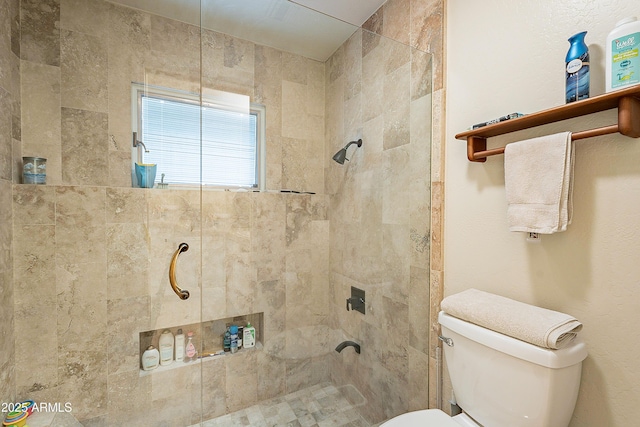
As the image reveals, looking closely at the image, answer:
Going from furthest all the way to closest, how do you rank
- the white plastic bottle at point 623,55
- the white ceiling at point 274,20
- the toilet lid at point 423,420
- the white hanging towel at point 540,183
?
the white ceiling at point 274,20 → the toilet lid at point 423,420 → the white hanging towel at point 540,183 → the white plastic bottle at point 623,55

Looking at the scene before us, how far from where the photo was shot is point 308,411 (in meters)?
1.38

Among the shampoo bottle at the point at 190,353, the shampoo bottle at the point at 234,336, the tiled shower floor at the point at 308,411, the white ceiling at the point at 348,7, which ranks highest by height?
the white ceiling at the point at 348,7

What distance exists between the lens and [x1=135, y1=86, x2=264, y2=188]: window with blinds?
1.23m

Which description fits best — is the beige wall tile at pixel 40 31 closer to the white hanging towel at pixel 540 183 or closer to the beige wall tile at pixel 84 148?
the beige wall tile at pixel 84 148

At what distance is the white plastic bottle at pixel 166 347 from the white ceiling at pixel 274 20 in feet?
5.65

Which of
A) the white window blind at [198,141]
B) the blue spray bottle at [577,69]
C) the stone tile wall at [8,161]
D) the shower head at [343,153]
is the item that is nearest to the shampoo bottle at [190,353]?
the stone tile wall at [8,161]

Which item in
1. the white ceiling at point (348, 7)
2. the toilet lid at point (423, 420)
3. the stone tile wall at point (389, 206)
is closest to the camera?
the toilet lid at point (423, 420)

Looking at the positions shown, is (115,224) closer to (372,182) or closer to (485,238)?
(372,182)

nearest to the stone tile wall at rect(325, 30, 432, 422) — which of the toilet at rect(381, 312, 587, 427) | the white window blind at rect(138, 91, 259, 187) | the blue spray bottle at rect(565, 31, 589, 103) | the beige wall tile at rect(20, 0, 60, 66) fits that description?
the toilet at rect(381, 312, 587, 427)

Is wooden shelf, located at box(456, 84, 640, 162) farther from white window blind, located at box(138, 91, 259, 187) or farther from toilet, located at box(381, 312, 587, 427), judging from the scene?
white window blind, located at box(138, 91, 259, 187)

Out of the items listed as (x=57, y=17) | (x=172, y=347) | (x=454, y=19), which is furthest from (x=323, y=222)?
(x=57, y=17)

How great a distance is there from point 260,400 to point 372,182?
1.28 m

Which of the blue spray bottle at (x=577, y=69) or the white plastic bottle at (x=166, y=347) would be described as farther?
the white plastic bottle at (x=166, y=347)

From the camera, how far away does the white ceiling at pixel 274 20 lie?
1214mm
